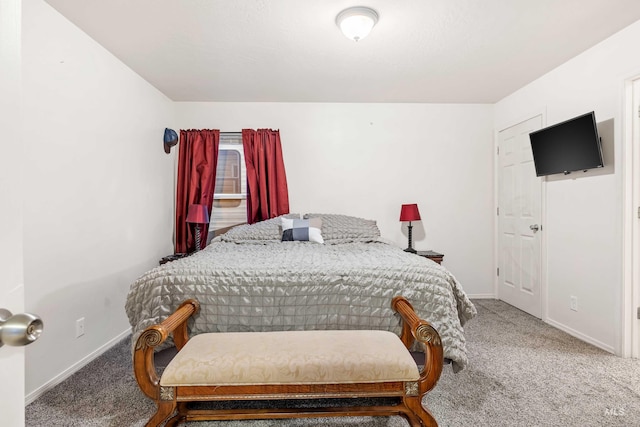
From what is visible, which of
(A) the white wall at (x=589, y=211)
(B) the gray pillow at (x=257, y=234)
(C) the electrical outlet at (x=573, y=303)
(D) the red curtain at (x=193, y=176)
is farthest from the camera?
(D) the red curtain at (x=193, y=176)

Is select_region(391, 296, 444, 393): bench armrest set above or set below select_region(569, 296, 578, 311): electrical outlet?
above

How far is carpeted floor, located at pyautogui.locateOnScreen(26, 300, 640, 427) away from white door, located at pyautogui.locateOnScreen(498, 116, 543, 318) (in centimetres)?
85

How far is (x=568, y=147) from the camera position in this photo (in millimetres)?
2672

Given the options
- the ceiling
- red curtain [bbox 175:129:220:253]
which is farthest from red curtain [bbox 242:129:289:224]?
the ceiling

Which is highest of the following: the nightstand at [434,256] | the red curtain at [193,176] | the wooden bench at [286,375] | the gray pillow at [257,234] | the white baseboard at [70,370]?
the red curtain at [193,176]

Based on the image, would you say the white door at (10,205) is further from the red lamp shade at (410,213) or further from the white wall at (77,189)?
the red lamp shade at (410,213)

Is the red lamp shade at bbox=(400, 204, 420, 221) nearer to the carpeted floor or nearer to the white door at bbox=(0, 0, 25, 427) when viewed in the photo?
the carpeted floor

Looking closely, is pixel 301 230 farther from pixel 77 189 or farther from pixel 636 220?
pixel 636 220

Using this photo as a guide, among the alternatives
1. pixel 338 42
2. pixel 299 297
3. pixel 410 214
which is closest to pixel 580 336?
pixel 410 214

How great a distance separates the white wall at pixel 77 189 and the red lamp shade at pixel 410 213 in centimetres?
273

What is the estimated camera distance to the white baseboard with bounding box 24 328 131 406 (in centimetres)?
184

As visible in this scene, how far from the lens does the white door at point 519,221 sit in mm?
3203

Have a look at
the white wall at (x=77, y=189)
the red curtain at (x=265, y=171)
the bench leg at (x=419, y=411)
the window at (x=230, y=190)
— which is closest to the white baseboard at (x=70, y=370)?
the white wall at (x=77, y=189)

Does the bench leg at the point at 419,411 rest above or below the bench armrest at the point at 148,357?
below
